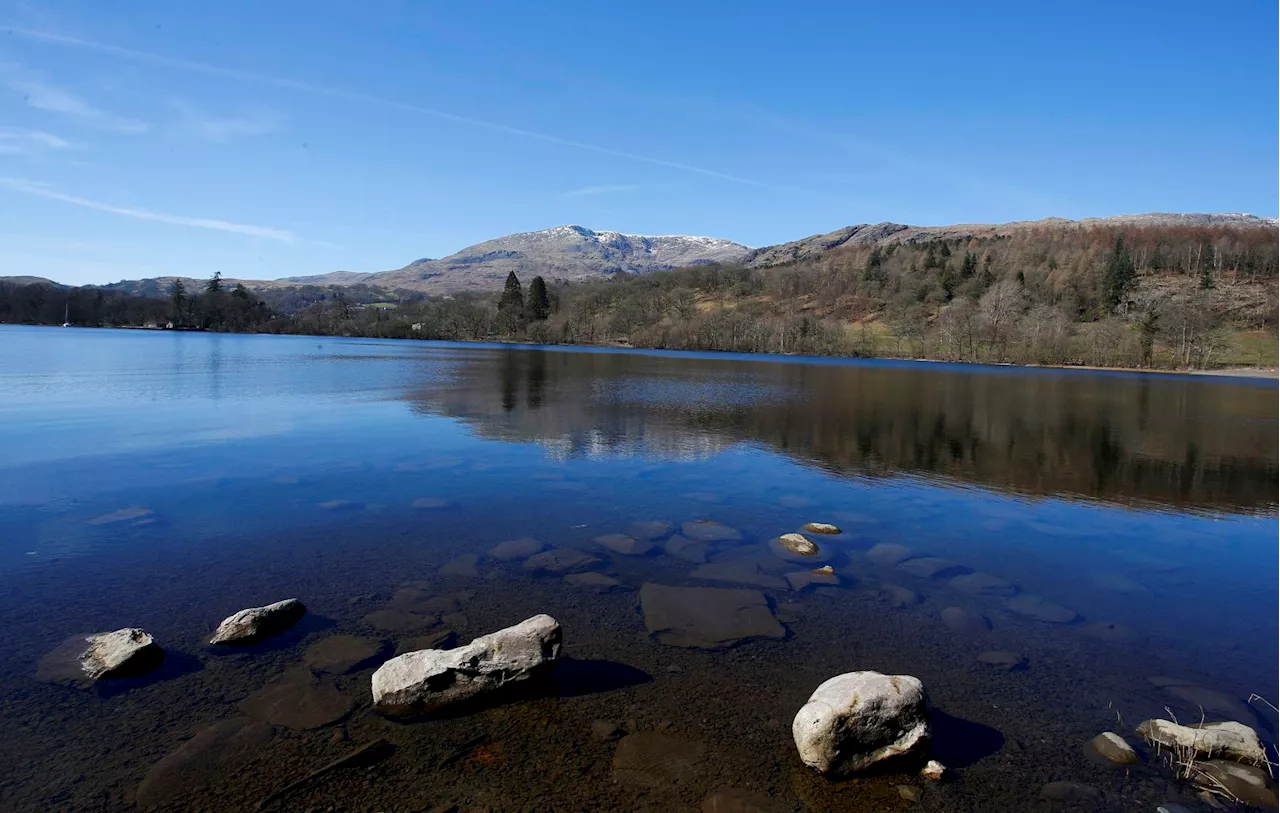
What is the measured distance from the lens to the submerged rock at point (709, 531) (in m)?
14.6

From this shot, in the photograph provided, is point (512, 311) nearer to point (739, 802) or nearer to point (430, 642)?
point (430, 642)

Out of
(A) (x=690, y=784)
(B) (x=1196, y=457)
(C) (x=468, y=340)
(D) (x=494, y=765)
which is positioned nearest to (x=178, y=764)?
(D) (x=494, y=765)

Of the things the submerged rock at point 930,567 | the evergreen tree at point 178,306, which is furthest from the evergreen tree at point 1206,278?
the evergreen tree at point 178,306

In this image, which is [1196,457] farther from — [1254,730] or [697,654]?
[697,654]

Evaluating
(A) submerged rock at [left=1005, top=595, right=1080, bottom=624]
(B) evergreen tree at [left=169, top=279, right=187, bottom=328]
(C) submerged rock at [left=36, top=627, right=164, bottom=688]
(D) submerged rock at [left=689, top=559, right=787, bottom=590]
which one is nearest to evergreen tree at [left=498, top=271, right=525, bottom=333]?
(B) evergreen tree at [left=169, top=279, right=187, bottom=328]

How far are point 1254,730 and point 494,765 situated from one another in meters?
8.77

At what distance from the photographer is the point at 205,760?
21.6 feet

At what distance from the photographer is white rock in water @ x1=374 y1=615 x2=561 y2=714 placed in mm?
7527

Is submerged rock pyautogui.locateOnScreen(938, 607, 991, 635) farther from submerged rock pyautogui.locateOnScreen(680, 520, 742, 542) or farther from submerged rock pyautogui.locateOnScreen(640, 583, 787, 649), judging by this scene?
submerged rock pyautogui.locateOnScreen(680, 520, 742, 542)

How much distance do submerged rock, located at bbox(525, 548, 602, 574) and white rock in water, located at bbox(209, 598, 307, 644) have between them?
13.2ft

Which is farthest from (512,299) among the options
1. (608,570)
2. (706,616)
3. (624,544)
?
(706,616)

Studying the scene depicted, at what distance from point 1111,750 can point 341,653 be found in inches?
371

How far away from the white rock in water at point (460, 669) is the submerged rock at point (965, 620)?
655 centimetres

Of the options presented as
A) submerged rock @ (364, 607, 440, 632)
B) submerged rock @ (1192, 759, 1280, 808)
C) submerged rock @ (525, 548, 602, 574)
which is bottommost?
submerged rock @ (1192, 759, 1280, 808)
